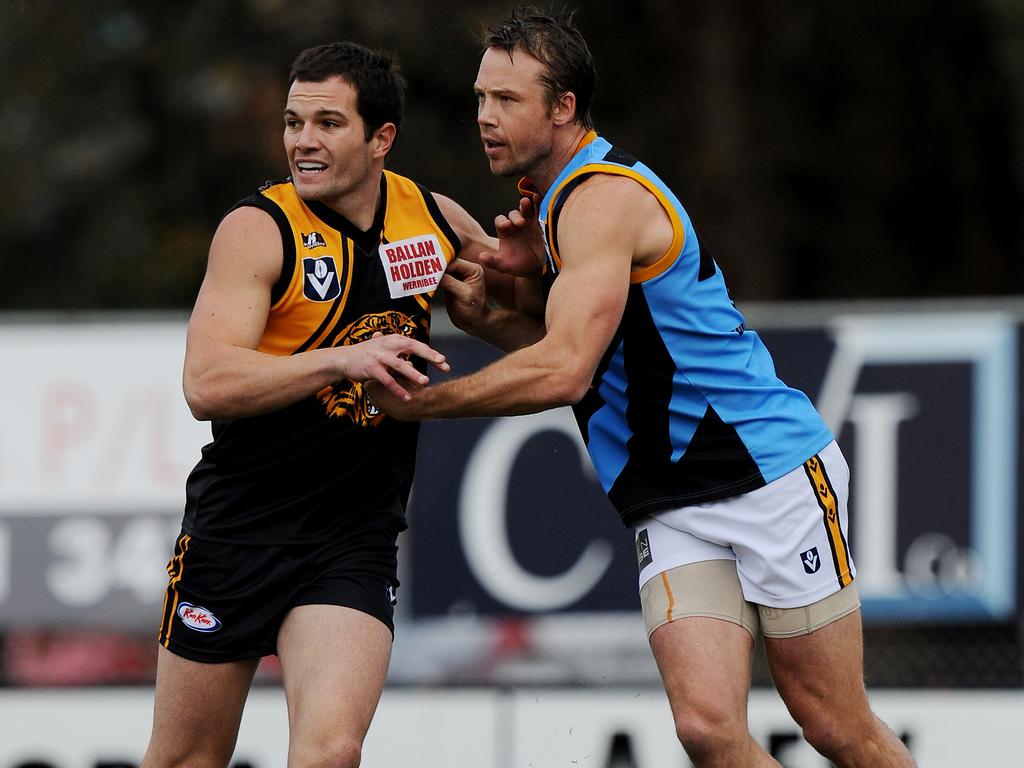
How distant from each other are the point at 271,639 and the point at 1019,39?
10.6 meters

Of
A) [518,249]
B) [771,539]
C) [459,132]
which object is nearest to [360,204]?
[518,249]

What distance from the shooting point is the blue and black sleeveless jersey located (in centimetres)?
437

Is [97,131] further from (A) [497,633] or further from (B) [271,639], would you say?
(B) [271,639]

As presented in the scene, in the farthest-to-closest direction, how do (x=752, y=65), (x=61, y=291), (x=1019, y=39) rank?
(x=61, y=291)
(x=1019, y=39)
(x=752, y=65)

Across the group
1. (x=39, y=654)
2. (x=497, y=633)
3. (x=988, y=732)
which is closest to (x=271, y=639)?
(x=497, y=633)

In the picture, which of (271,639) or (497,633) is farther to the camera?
(497,633)

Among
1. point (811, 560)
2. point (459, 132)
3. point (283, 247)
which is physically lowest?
point (811, 560)

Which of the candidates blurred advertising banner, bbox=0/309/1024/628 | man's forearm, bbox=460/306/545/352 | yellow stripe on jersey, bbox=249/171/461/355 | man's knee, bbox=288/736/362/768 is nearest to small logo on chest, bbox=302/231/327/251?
yellow stripe on jersey, bbox=249/171/461/355

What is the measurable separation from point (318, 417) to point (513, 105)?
1.04 m

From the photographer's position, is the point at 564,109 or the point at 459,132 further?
the point at 459,132

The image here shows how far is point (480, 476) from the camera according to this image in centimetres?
693

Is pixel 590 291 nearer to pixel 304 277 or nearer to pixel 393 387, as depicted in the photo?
pixel 393 387

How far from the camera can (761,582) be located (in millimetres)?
4414

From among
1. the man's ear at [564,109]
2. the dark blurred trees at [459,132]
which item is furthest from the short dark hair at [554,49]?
the dark blurred trees at [459,132]
